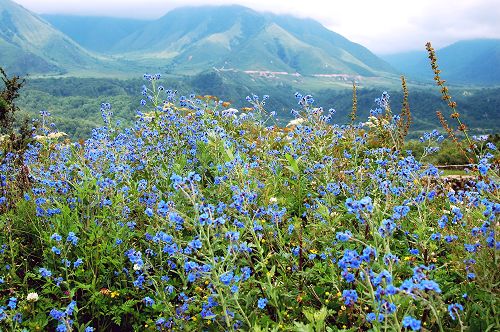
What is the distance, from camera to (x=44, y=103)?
16275 centimetres

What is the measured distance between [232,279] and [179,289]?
1316 millimetres

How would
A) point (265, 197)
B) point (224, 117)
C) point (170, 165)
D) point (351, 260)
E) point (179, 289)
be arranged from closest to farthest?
point (351, 260), point (179, 289), point (265, 197), point (170, 165), point (224, 117)

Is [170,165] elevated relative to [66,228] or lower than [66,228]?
elevated

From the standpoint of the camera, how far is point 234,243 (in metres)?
3.39

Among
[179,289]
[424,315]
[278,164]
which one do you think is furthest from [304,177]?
[424,315]

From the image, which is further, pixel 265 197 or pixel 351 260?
pixel 265 197

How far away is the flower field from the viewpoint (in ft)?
10.0

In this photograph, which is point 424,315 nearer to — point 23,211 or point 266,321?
point 266,321

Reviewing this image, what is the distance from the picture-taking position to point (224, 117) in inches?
316

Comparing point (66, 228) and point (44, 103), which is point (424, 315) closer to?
point (66, 228)

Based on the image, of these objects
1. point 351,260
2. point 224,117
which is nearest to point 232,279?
point 351,260

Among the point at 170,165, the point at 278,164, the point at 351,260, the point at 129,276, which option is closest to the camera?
the point at 351,260

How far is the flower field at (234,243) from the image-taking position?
305 cm

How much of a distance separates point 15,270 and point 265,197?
2831mm
